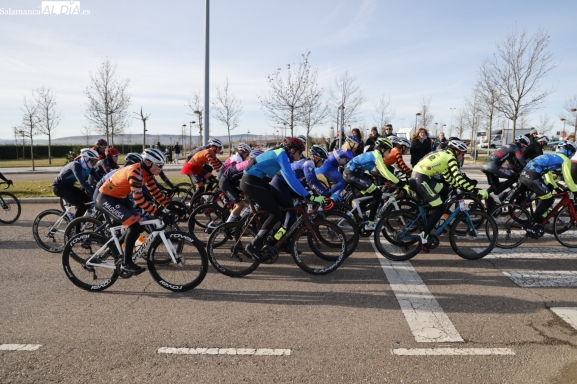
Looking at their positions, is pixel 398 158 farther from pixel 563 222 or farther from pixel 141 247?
pixel 141 247

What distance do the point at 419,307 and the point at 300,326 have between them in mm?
1523

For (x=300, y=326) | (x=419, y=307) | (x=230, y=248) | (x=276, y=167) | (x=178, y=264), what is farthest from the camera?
(x=230, y=248)

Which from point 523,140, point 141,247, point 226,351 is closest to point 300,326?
point 226,351

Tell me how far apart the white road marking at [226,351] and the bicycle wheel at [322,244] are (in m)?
2.12

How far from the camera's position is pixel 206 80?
1387cm

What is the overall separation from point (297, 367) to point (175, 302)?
6.82 feet

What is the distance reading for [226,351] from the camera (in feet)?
11.9

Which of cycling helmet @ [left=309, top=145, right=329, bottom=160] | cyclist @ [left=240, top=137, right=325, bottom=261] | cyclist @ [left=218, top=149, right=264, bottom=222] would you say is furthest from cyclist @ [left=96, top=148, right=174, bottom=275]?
cycling helmet @ [left=309, top=145, right=329, bottom=160]

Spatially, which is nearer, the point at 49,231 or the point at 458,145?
the point at 458,145

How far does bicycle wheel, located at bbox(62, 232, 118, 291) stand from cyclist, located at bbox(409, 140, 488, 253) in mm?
4806

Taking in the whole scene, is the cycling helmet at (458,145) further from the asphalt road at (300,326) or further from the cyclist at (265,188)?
the cyclist at (265,188)

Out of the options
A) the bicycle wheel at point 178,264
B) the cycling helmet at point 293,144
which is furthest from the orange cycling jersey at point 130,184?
the cycling helmet at point 293,144

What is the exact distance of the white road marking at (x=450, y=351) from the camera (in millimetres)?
3541

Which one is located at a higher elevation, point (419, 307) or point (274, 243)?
point (274, 243)
